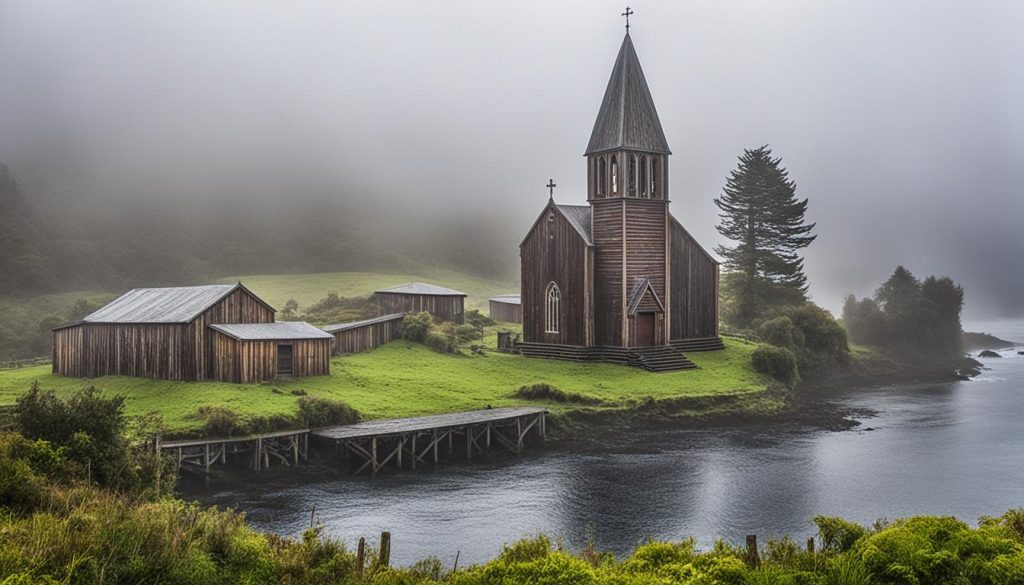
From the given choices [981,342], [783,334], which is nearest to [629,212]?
[783,334]

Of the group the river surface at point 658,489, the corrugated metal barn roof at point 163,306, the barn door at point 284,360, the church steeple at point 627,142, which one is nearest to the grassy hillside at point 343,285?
the corrugated metal barn roof at point 163,306

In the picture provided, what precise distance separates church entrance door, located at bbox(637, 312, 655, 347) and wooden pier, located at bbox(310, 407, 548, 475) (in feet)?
49.9

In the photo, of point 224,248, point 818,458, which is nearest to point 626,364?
point 818,458

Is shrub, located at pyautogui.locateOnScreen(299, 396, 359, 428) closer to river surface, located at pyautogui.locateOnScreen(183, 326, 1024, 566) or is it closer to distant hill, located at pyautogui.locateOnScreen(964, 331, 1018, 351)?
river surface, located at pyautogui.locateOnScreen(183, 326, 1024, 566)

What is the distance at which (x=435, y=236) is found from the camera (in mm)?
150500

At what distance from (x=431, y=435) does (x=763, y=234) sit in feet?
159

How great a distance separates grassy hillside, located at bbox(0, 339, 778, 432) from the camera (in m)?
36.2

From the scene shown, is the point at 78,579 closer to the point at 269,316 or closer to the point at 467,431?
the point at 467,431

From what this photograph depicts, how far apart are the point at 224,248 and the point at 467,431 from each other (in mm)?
104859

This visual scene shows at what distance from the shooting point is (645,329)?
174 feet

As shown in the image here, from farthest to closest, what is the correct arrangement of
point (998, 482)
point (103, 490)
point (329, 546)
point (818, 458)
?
point (818, 458) < point (998, 482) < point (103, 490) < point (329, 546)

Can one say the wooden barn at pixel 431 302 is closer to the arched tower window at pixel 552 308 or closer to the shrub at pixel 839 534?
the arched tower window at pixel 552 308

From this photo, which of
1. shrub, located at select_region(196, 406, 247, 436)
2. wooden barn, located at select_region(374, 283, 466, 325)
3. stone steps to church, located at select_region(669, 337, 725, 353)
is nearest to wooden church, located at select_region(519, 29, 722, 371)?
stone steps to church, located at select_region(669, 337, 725, 353)

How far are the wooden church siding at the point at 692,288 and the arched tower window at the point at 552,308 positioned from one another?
819 cm
